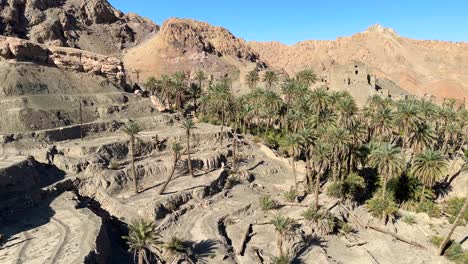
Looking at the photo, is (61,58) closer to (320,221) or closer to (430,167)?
(320,221)

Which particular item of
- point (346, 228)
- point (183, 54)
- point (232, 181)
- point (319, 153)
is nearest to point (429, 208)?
point (346, 228)

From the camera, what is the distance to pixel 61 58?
263 feet

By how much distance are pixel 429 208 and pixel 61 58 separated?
71.2m

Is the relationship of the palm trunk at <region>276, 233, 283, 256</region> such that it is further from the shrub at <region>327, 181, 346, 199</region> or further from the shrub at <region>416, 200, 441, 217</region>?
the shrub at <region>416, 200, 441, 217</region>

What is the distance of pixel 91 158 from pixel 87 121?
53.4 feet

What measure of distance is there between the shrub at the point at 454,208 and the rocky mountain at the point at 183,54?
292 feet

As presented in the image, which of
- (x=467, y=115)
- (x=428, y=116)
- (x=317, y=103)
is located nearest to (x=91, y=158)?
(x=317, y=103)

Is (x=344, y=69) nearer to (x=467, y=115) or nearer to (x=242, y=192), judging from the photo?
(x=467, y=115)

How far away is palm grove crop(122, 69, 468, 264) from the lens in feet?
180

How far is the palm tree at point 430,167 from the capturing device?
54469 mm

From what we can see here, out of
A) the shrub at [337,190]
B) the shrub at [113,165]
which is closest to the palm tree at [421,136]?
the shrub at [337,190]

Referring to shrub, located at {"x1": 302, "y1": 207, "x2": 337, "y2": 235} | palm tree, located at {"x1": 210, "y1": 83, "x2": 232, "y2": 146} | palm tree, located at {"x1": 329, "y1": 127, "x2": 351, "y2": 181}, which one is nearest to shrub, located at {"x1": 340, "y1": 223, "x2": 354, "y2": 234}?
shrub, located at {"x1": 302, "y1": 207, "x2": 337, "y2": 235}

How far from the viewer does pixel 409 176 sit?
59281 millimetres

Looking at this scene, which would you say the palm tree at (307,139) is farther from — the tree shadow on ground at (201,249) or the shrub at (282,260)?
the tree shadow on ground at (201,249)
